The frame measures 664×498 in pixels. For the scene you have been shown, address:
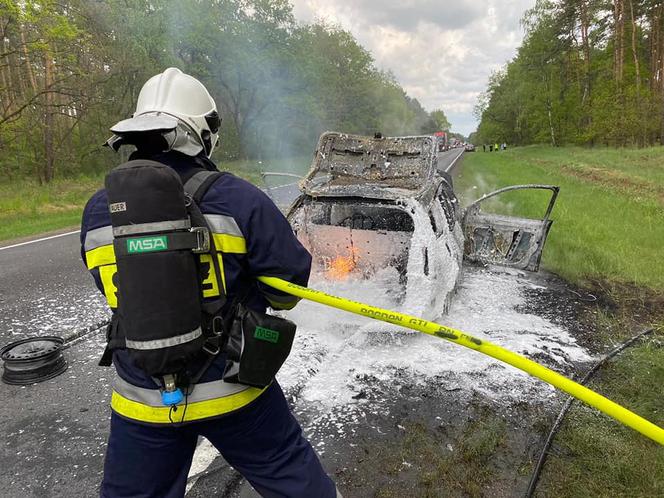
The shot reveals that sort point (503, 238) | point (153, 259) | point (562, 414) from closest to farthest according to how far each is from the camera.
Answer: point (153, 259), point (562, 414), point (503, 238)

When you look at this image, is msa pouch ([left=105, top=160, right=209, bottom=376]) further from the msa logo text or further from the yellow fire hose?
the yellow fire hose

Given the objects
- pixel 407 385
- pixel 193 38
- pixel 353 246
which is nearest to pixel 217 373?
pixel 407 385

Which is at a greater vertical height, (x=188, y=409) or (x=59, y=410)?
(x=188, y=409)

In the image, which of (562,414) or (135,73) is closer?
(562,414)

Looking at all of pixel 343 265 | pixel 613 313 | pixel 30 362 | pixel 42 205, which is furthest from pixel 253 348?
pixel 42 205

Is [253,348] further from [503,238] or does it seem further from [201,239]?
[503,238]

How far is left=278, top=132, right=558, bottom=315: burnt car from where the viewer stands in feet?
14.1

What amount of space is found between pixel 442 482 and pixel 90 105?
18.8m

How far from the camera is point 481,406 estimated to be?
3299 millimetres

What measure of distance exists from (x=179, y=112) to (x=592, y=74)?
44.7 m

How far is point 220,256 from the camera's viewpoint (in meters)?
1.61

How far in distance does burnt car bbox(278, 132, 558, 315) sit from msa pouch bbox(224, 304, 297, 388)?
8.65 feet

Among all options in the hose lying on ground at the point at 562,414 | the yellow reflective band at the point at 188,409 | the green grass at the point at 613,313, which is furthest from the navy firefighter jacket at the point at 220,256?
the green grass at the point at 613,313

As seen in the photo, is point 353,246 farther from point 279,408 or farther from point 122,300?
point 122,300
